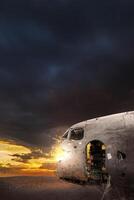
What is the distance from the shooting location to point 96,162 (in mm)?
22078

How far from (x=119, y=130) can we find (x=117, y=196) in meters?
3.42

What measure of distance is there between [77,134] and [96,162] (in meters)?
2.02

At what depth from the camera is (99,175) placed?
21453 mm

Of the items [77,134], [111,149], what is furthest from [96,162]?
[111,149]

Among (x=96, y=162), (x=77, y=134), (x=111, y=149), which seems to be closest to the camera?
(x=111, y=149)

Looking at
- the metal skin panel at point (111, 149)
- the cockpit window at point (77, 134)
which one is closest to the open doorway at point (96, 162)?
the metal skin panel at point (111, 149)

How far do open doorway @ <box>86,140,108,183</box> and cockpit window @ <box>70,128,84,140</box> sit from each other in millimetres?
735

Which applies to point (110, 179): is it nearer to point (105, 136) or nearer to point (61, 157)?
point (105, 136)

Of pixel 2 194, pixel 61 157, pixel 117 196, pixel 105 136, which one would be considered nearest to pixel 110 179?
pixel 117 196

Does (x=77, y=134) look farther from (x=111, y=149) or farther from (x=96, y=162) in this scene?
(x=111, y=149)

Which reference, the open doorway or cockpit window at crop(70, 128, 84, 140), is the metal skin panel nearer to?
cockpit window at crop(70, 128, 84, 140)

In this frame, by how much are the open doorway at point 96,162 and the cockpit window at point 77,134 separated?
735 millimetres

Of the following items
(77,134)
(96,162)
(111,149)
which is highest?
(77,134)

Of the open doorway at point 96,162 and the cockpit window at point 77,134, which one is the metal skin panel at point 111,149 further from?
the open doorway at point 96,162
